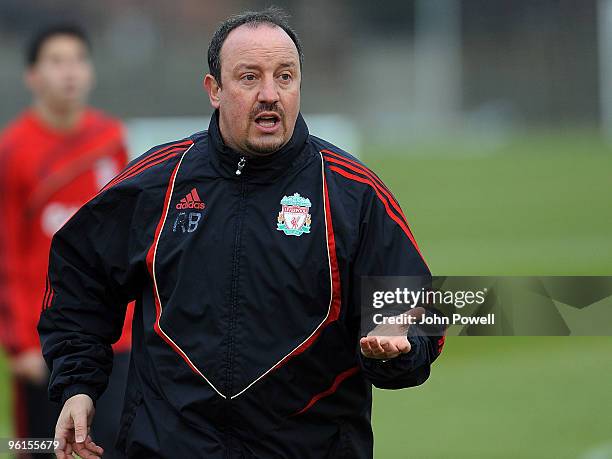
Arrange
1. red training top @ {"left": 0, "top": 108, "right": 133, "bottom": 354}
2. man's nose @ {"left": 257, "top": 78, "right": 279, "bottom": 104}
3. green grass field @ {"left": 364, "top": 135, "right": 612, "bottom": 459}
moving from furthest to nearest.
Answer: green grass field @ {"left": 364, "top": 135, "right": 612, "bottom": 459} → red training top @ {"left": 0, "top": 108, "right": 133, "bottom": 354} → man's nose @ {"left": 257, "top": 78, "right": 279, "bottom": 104}

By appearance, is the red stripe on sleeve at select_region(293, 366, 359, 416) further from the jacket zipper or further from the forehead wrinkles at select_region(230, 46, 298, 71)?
the forehead wrinkles at select_region(230, 46, 298, 71)

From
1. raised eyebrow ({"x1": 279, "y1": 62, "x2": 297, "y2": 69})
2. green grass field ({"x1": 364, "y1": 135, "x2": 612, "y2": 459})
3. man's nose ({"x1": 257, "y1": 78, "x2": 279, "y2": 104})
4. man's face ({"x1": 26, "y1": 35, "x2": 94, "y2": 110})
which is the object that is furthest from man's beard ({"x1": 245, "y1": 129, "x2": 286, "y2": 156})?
green grass field ({"x1": 364, "y1": 135, "x2": 612, "y2": 459})

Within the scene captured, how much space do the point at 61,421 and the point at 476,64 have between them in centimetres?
4669

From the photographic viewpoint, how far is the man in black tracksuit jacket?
386cm

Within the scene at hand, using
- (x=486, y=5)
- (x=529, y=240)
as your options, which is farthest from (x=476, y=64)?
(x=529, y=240)

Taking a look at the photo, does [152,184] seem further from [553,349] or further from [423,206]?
[423,206]

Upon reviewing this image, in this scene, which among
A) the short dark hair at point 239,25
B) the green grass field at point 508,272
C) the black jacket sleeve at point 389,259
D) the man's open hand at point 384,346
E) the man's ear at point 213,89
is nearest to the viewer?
the man's open hand at point 384,346

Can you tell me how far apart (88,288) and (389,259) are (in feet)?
3.25

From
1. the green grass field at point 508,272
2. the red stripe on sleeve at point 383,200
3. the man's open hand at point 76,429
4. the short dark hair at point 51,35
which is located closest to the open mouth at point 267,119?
the red stripe on sleeve at point 383,200

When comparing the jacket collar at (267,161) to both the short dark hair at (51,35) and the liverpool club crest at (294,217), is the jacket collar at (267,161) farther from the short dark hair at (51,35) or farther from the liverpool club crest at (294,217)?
the short dark hair at (51,35)

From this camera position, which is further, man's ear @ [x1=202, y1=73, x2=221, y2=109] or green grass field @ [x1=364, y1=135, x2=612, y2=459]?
green grass field @ [x1=364, y1=135, x2=612, y2=459]

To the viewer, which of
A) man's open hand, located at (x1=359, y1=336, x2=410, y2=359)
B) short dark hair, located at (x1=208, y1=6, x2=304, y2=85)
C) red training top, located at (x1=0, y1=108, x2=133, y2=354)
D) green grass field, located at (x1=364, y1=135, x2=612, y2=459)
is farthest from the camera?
green grass field, located at (x1=364, y1=135, x2=612, y2=459)

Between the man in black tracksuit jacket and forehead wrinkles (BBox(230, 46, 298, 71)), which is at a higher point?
forehead wrinkles (BBox(230, 46, 298, 71))

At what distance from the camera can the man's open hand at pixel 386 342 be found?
356 centimetres
